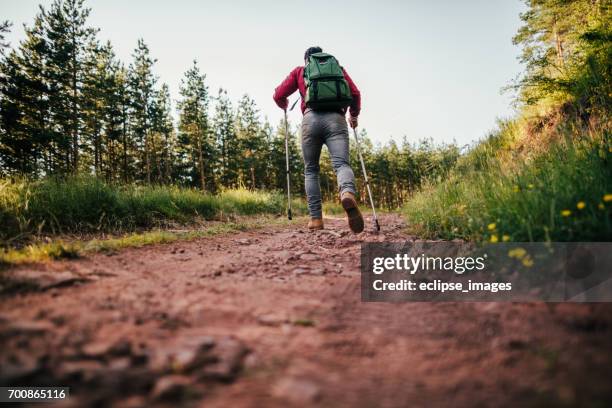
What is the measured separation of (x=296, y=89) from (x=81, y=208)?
4.15 m

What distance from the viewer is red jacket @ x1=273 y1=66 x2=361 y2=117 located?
15.3 feet

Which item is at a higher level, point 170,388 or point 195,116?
point 195,116

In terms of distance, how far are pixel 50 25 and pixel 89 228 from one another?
78.6 feet

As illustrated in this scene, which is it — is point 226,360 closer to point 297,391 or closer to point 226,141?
point 297,391

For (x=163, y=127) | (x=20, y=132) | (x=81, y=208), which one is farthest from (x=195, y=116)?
(x=81, y=208)

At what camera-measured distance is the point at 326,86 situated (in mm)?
4137

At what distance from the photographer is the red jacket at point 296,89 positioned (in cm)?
467

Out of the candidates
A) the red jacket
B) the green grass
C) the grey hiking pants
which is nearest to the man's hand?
the red jacket

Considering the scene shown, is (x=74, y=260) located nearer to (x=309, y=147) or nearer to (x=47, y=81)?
(x=309, y=147)

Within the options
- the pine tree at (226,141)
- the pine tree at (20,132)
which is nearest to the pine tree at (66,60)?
the pine tree at (20,132)

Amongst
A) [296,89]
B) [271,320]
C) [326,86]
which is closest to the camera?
[271,320]

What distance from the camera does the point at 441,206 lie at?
13.9ft

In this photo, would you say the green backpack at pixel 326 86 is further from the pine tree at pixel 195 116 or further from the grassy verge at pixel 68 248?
the pine tree at pixel 195 116

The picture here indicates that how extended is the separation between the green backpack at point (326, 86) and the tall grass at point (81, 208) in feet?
12.1
